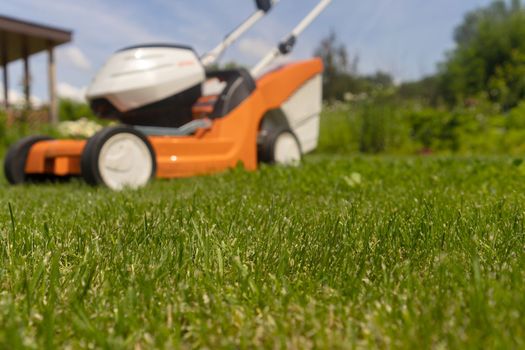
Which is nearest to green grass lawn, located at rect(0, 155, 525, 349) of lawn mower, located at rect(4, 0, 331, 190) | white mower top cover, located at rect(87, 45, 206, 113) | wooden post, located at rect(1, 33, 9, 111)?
lawn mower, located at rect(4, 0, 331, 190)

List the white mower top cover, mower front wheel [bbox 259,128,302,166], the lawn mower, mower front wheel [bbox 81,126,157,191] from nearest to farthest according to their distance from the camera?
mower front wheel [bbox 81,126,157,191], the lawn mower, the white mower top cover, mower front wheel [bbox 259,128,302,166]

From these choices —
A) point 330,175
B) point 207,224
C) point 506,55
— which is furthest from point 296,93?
point 506,55

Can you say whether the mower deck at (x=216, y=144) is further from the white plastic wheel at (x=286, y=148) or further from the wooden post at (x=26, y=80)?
the wooden post at (x=26, y=80)

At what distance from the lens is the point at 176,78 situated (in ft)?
13.4

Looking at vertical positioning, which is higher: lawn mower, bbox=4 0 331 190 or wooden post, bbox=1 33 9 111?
wooden post, bbox=1 33 9 111

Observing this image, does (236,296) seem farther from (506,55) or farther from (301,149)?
(506,55)

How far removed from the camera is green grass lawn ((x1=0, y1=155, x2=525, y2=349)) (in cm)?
91

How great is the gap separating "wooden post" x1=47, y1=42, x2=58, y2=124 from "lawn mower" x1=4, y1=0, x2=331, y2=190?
9340mm

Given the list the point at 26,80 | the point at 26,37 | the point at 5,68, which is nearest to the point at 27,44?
the point at 26,37

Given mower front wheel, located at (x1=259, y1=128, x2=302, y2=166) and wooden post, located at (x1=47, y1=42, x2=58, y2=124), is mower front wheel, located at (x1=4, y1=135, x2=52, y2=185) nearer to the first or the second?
mower front wheel, located at (x1=259, y1=128, x2=302, y2=166)

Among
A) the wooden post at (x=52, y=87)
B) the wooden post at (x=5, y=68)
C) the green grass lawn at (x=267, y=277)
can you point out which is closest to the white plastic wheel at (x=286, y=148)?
the green grass lawn at (x=267, y=277)

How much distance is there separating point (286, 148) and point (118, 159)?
203 centimetres

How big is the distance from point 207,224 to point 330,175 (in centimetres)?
192

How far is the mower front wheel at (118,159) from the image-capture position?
3.32 metres
